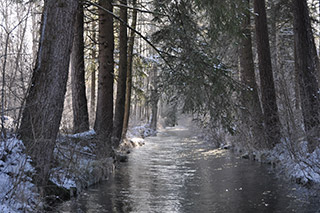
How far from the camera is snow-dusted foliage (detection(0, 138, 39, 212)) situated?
4.50 metres

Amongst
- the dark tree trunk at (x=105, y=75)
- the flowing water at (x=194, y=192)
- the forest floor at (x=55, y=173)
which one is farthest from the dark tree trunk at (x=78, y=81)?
the flowing water at (x=194, y=192)

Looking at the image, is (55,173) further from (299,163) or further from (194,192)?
(299,163)

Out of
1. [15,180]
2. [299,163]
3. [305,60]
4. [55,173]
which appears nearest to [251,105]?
[305,60]

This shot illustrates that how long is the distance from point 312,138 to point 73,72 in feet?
25.5

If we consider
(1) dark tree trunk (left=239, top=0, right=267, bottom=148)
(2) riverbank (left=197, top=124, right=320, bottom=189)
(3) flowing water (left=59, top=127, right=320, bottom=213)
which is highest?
(1) dark tree trunk (left=239, top=0, right=267, bottom=148)

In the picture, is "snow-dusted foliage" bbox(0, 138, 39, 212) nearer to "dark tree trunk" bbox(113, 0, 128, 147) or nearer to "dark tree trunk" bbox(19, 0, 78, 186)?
"dark tree trunk" bbox(19, 0, 78, 186)

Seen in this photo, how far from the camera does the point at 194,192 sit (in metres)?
7.94

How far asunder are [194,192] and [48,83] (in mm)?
4305

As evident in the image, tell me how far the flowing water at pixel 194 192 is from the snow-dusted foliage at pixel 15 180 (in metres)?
1.21

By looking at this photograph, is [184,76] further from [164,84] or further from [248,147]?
[248,147]

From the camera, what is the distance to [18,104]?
5949 millimetres

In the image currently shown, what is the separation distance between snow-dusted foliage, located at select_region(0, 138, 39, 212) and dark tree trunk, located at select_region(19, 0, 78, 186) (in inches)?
7.6

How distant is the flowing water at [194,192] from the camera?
650cm

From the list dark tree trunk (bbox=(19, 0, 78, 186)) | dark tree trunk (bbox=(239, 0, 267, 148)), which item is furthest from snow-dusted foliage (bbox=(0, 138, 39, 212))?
dark tree trunk (bbox=(239, 0, 267, 148))
